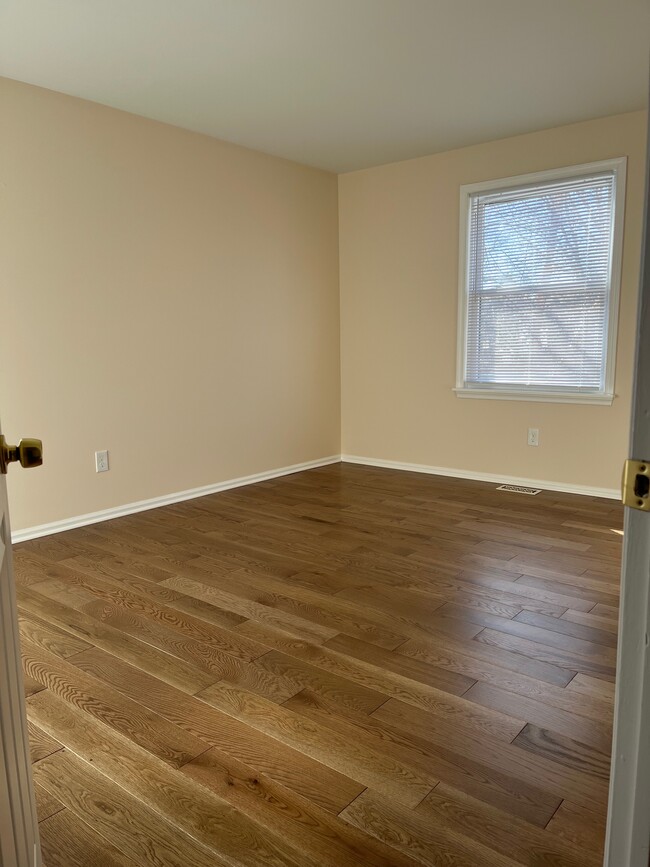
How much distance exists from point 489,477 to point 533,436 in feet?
1.50

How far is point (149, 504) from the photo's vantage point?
4.03m

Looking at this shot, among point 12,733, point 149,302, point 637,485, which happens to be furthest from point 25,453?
point 149,302

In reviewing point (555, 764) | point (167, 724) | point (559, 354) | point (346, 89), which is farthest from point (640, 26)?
point (167, 724)

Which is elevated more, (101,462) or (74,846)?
(101,462)

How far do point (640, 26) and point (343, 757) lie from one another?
306 cm

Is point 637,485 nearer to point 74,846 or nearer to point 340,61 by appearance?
point 74,846

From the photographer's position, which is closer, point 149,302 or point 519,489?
point 149,302

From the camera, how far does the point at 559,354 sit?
4.31 meters

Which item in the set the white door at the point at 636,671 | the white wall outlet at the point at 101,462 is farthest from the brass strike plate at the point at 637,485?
the white wall outlet at the point at 101,462

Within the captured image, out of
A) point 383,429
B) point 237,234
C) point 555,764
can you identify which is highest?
point 237,234

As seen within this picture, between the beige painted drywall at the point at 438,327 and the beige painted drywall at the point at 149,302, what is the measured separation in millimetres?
320

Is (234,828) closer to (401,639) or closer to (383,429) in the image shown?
(401,639)

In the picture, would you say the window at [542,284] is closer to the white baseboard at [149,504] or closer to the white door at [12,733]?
the white baseboard at [149,504]

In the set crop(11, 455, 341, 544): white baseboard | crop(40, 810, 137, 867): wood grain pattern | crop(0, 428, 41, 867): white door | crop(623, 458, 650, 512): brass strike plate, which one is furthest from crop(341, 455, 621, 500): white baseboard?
crop(0, 428, 41, 867): white door
